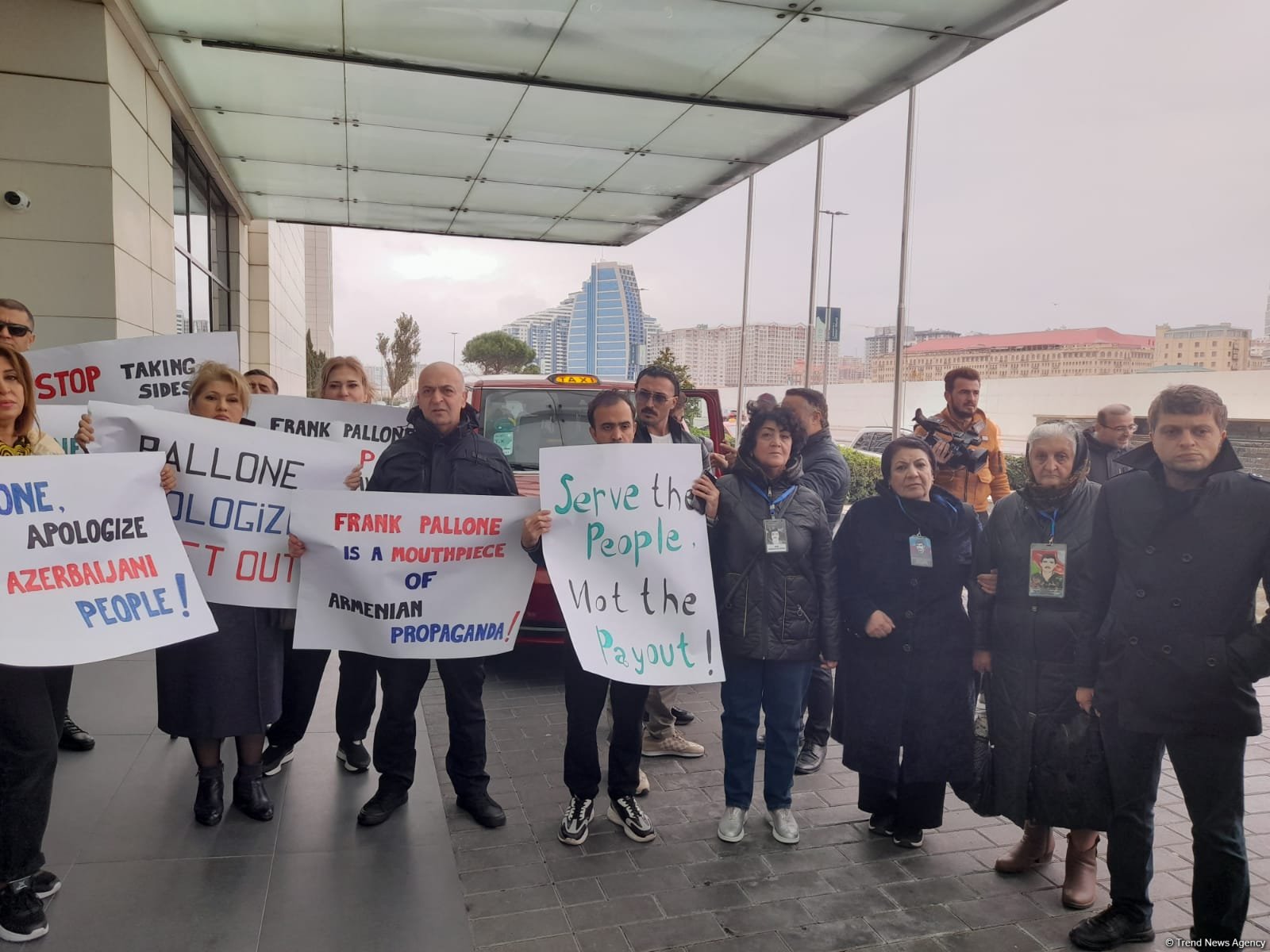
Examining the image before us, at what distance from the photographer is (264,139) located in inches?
375

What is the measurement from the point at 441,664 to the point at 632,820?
3.65 feet

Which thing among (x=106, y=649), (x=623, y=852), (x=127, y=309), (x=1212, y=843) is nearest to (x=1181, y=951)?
(x=1212, y=843)

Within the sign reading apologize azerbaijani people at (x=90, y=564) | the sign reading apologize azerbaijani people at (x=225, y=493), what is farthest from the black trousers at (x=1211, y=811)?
the sign reading apologize azerbaijani people at (x=90, y=564)

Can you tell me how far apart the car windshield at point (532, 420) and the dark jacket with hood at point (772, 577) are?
2870mm

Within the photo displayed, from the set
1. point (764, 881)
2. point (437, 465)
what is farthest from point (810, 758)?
point (437, 465)

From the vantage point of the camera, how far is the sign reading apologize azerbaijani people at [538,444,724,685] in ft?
11.6

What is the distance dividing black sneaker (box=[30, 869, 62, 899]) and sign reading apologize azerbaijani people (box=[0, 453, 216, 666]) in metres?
0.92

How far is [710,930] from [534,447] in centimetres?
405

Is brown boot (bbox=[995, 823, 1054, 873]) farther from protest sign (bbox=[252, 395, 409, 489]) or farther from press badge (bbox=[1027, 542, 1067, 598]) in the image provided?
protest sign (bbox=[252, 395, 409, 489])

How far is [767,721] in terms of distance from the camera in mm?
3826

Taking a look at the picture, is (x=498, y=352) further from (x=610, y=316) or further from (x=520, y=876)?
(x=520, y=876)

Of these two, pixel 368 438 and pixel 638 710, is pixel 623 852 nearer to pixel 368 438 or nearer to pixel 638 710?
pixel 638 710

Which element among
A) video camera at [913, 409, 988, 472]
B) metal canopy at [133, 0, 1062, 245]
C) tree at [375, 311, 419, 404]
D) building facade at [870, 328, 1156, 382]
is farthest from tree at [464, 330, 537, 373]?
video camera at [913, 409, 988, 472]

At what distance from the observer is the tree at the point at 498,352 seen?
6794cm
